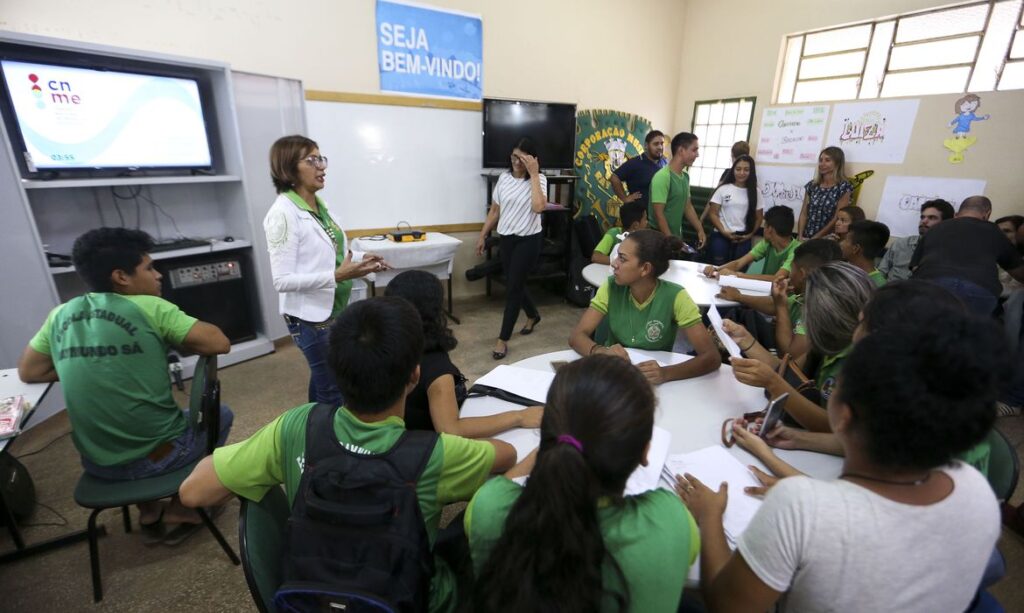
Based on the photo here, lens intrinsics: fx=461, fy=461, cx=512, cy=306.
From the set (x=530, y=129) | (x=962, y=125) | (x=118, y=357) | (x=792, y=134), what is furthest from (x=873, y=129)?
(x=118, y=357)

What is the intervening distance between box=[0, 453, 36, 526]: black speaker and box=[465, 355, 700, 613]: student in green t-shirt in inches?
85.0

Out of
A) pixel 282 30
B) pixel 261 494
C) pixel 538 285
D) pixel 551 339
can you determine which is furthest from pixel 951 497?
pixel 538 285

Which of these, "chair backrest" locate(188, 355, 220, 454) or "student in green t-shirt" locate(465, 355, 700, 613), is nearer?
"student in green t-shirt" locate(465, 355, 700, 613)

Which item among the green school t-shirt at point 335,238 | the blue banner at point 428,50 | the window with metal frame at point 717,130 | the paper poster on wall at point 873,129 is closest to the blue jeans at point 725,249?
the paper poster on wall at point 873,129

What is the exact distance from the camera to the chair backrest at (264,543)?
2.89 feet

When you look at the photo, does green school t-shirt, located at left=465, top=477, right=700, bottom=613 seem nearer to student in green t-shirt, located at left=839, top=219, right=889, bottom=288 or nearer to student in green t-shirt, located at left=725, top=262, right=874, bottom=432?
student in green t-shirt, located at left=725, top=262, right=874, bottom=432

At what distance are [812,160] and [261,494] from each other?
531 centimetres

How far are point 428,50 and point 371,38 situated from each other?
0.50m

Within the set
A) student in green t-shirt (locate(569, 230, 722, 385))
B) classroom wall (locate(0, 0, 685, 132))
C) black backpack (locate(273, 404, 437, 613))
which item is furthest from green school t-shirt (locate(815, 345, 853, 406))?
classroom wall (locate(0, 0, 685, 132))

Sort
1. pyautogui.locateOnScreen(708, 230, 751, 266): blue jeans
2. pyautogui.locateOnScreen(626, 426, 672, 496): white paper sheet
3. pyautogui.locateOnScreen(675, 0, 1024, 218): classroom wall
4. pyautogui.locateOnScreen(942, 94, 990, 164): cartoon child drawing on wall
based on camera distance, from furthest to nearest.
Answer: pyautogui.locateOnScreen(708, 230, 751, 266): blue jeans, pyautogui.locateOnScreen(942, 94, 990, 164): cartoon child drawing on wall, pyautogui.locateOnScreen(675, 0, 1024, 218): classroom wall, pyautogui.locateOnScreen(626, 426, 672, 496): white paper sheet

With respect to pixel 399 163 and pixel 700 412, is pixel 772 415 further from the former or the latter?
pixel 399 163

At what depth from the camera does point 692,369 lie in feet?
5.28

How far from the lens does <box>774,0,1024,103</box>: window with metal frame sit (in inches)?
135

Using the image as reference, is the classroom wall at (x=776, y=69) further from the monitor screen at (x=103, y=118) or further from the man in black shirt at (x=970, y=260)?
the monitor screen at (x=103, y=118)
